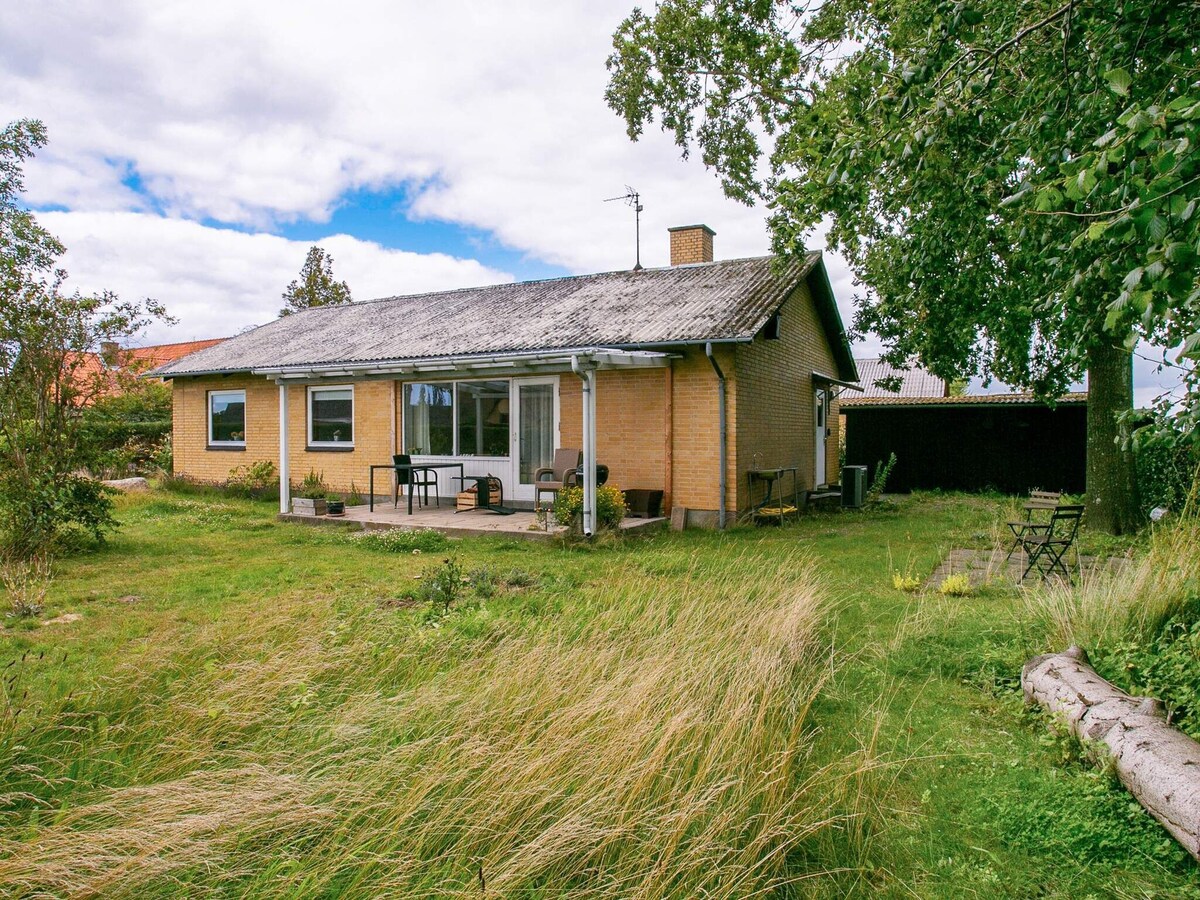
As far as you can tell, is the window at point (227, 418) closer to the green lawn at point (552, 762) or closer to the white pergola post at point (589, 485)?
the white pergola post at point (589, 485)

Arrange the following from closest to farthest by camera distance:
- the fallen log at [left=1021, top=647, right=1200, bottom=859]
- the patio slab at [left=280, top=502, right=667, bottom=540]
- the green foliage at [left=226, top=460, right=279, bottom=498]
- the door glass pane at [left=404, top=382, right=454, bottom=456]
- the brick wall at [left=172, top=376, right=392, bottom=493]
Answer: the fallen log at [left=1021, top=647, right=1200, bottom=859]
the patio slab at [left=280, top=502, right=667, bottom=540]
the door glass pane at [left=404, top=382, right=454, bottom=456]
the brick wall at [left=172, top=376, right=392, bottom=493]
the green foliage at [left=226, top=460, right=279, bottom=498]

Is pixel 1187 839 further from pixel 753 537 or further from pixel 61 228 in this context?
pixel 61 228

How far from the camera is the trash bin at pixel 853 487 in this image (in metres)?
15.3

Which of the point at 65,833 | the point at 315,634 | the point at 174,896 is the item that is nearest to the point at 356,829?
the point at 174,896

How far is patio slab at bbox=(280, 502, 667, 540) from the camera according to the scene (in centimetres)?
1048

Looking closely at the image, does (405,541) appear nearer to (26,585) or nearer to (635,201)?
Answer: (26,585)

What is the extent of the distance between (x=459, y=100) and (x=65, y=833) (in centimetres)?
959

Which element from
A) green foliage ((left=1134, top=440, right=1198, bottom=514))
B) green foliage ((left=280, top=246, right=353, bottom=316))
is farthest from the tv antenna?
green foliage ((left=280, top=246, right=353, bottom=316))

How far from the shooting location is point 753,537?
10805mm

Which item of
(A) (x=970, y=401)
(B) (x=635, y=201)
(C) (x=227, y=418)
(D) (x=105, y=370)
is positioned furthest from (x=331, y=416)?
(A) (x=970, y=401)

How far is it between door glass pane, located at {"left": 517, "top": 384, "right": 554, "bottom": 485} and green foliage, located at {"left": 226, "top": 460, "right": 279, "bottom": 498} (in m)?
6.21

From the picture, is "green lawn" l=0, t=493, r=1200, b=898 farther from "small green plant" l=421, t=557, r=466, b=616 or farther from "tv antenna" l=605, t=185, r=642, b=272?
"tv antenna" l=605, t=185, r=642, b=272

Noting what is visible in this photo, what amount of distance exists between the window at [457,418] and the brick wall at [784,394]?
14.0ft

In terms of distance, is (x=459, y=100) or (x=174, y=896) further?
(x=459, y=100)
